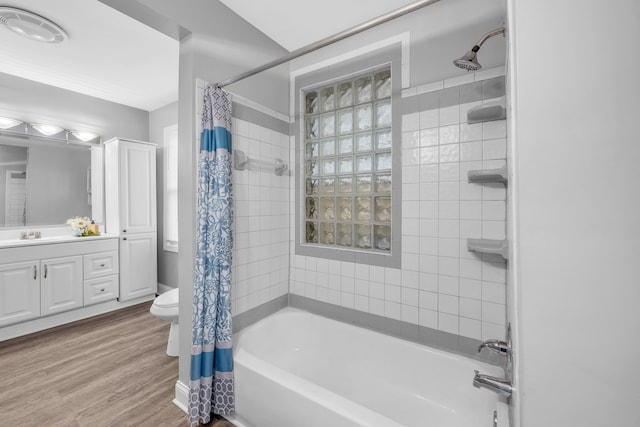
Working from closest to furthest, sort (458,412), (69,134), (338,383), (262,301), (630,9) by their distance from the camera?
(630,9) < (458,412) < (338,383) < (262,301) < (69,134)

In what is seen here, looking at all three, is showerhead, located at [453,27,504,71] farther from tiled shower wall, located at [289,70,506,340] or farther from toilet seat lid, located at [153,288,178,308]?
toilet seat lid, located at [153,288,178,308]

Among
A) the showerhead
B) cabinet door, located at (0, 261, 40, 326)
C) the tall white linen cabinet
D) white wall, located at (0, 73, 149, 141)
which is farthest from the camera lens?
the tall white linen cabinet

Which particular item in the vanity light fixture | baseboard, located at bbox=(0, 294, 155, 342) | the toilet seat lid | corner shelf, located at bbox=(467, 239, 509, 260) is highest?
the vanity light fixture

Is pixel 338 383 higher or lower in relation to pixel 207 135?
lower

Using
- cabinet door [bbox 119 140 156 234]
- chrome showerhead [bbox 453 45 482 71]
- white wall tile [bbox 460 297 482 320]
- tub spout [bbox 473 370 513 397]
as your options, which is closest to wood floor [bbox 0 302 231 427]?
cabinet door [bbox 119 140 156 234]

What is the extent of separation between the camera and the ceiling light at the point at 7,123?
2.77 m

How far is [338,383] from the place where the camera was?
180 centimetres

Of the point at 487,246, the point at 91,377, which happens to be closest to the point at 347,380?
the point at 487,246

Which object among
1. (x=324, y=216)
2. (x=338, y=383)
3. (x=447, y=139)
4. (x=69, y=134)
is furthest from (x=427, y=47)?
(x=69, y=134)

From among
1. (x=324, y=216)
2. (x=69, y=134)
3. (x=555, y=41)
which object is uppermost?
(x=69, y=134)

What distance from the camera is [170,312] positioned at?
2.23 meters

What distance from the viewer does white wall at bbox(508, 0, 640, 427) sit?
50 centimetres

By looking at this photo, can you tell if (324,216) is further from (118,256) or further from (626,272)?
(118,256)

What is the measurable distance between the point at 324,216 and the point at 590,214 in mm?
1735
